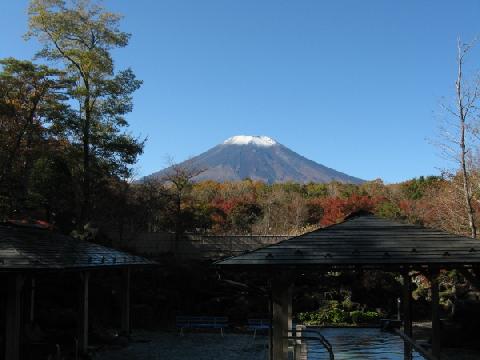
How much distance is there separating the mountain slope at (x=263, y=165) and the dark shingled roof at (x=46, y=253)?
101m

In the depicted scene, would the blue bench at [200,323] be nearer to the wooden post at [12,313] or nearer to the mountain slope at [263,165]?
the wooden post at [12,313]

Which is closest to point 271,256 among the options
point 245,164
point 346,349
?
point 346,349

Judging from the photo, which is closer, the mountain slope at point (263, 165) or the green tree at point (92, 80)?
the green tree at point (92, 80)

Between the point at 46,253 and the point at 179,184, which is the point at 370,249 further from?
the point at 179,184

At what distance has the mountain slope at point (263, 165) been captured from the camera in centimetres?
12525

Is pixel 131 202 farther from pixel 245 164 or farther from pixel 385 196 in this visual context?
pixel 245 164

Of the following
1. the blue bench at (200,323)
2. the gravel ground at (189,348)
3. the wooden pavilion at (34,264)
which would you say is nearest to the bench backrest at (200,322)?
the blue bench at (200,323)

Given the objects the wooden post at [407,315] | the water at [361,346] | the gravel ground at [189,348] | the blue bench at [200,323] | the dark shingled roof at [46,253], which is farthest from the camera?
the blue bench at [200,323]

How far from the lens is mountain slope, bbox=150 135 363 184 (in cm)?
12525

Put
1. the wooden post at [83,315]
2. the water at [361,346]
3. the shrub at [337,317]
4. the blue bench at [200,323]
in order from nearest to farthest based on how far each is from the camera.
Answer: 1. the water at [361,346]
2. the wooden post at [83,315]
3. the blue bench at [200,323]
4. the shrub at [337,317]

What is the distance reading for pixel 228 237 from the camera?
3052 centimetres

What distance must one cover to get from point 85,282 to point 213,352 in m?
4.19

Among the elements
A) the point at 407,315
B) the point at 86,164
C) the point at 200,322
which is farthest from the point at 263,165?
the point at 407,315

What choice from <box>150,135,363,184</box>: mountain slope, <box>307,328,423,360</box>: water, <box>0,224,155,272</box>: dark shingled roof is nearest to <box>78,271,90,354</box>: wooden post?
<box>0,224,155,272</box>: dark shingled roof
